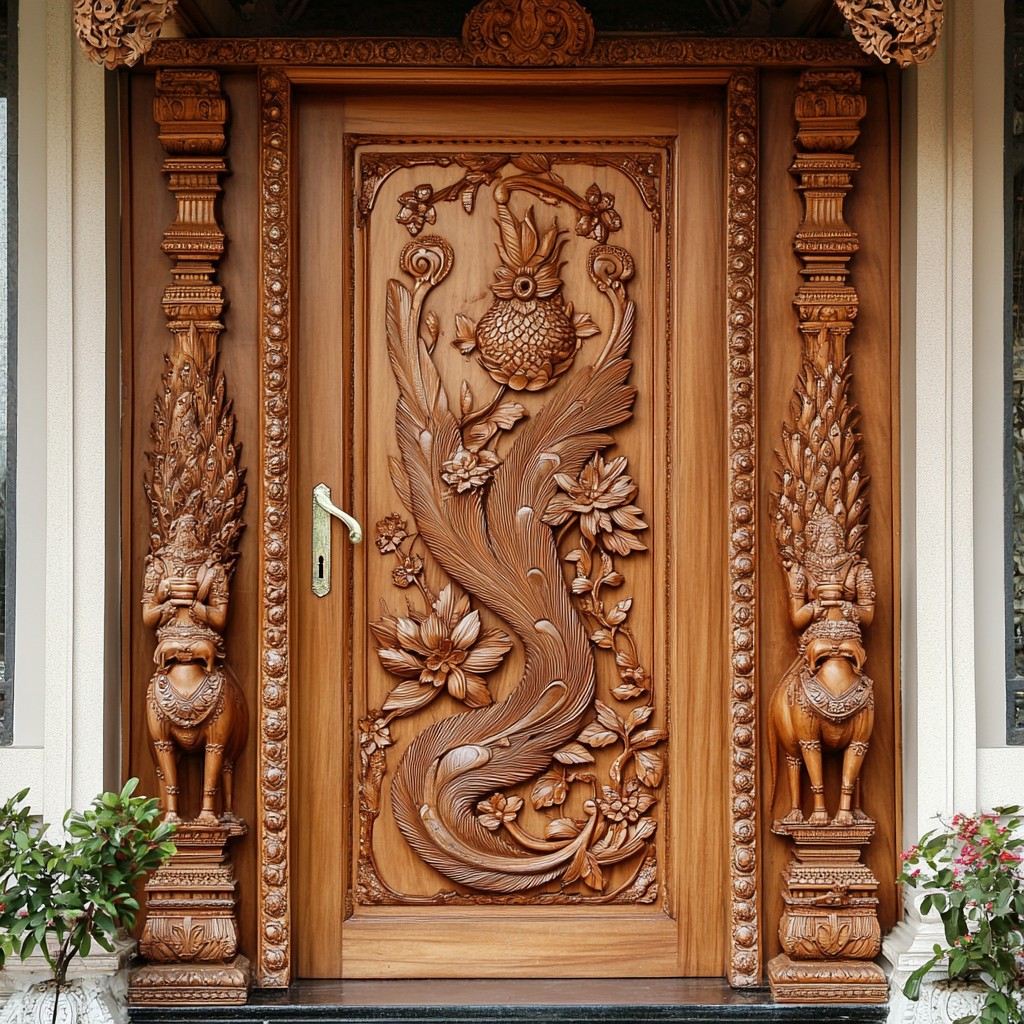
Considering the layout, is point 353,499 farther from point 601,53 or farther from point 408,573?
point 601,53

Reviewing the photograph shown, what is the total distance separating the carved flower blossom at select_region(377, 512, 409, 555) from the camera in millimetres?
3070

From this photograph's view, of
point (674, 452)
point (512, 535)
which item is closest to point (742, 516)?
point (674, 452)

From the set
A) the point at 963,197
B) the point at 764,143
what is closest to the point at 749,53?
the point at 764,143

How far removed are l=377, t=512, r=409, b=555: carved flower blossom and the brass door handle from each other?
6 cm

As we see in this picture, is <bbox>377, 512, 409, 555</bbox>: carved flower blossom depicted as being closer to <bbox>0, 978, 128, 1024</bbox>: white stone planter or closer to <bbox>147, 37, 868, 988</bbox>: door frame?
<bbox>147, 37, 868, 988</bbox>: door frame

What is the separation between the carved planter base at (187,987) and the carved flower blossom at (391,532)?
1080mm

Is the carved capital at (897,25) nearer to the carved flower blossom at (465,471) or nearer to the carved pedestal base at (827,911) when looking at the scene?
the carved flower blossom at (465,471)

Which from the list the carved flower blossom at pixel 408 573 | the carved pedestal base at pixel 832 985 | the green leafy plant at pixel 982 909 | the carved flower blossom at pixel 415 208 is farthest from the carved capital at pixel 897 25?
the carved pedestal base at pixel 832 985

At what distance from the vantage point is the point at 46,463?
294 centimetres

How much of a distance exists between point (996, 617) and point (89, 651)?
2.20m

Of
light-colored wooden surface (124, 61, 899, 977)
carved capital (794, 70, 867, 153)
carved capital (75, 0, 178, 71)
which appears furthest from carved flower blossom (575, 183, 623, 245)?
carved capital (75, 0, 178, 71)

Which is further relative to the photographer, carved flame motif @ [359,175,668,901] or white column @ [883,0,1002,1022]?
carved flame motif @ [359,175,668,901]

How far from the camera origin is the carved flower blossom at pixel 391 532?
3070 mm

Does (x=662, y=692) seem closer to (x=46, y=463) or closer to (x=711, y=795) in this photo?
(x=711, y=795)
